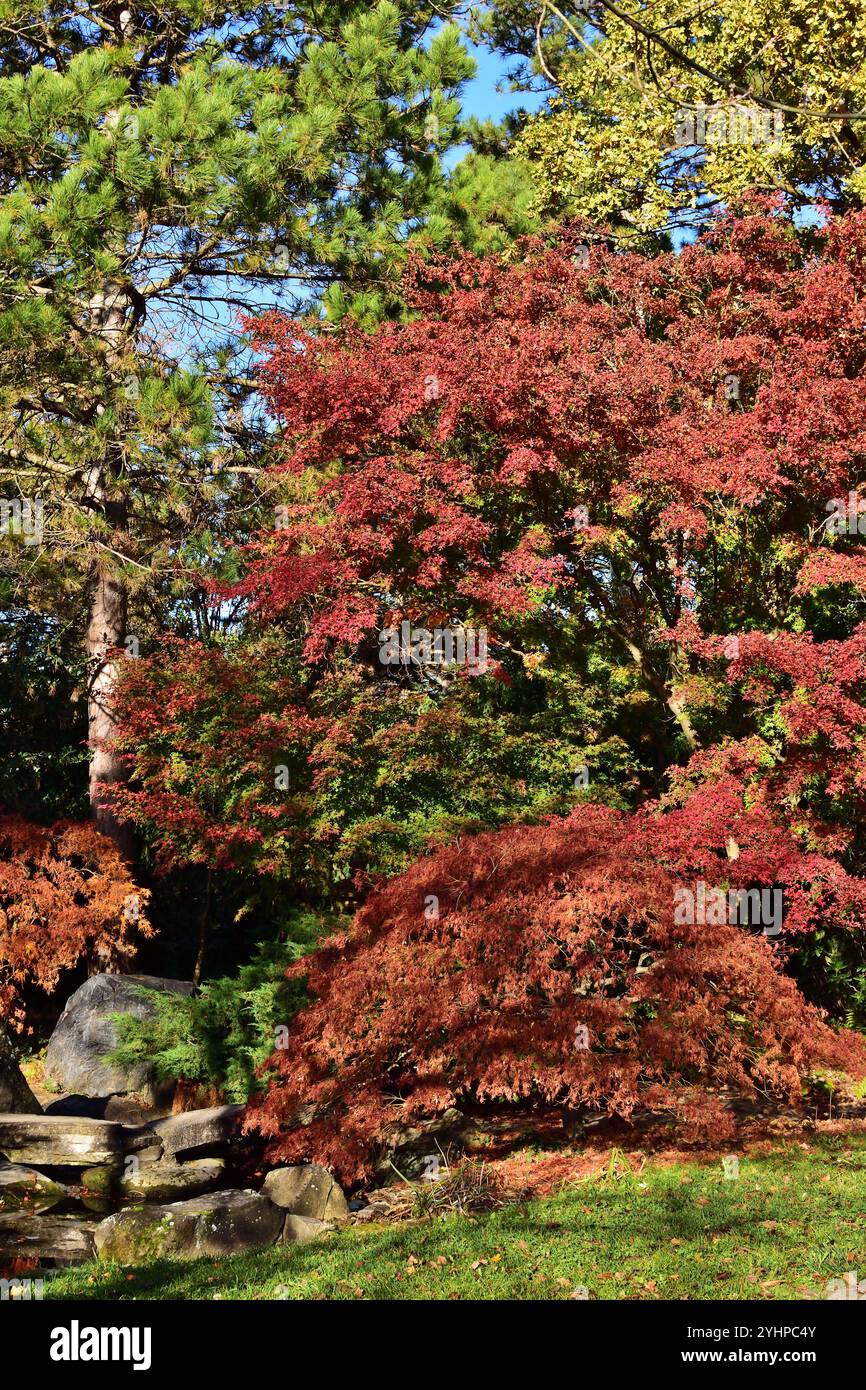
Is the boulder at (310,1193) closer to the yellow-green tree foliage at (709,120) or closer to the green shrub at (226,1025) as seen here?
the green shrub at (226,1025)

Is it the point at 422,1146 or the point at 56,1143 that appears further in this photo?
the point at 56,1143

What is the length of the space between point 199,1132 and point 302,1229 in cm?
225

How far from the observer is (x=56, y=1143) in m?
8.30

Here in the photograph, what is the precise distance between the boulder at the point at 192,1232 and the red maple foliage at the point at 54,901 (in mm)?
3707

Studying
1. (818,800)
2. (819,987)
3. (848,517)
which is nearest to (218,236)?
(848,517)

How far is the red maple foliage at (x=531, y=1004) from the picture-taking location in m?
6.29

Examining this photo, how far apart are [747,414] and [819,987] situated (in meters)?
4.96

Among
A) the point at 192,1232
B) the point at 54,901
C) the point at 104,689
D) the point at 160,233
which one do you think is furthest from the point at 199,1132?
the point at 160,233

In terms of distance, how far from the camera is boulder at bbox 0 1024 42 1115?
8.87 meters

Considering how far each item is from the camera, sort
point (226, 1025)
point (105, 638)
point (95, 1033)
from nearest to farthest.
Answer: point (226, 1025) → point (95, 1033) → point (105, 638)

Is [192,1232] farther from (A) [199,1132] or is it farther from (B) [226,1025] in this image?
(B) [226,1025]

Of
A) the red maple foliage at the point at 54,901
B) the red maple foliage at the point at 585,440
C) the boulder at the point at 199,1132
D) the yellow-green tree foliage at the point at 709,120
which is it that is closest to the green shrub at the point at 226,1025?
the boulder at the point at 199,1132

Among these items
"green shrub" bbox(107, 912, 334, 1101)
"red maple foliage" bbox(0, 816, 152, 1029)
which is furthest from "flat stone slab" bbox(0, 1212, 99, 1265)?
"red maple foliage" bbox(0, 816, 152, 1029)

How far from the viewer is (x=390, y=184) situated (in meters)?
13.3
